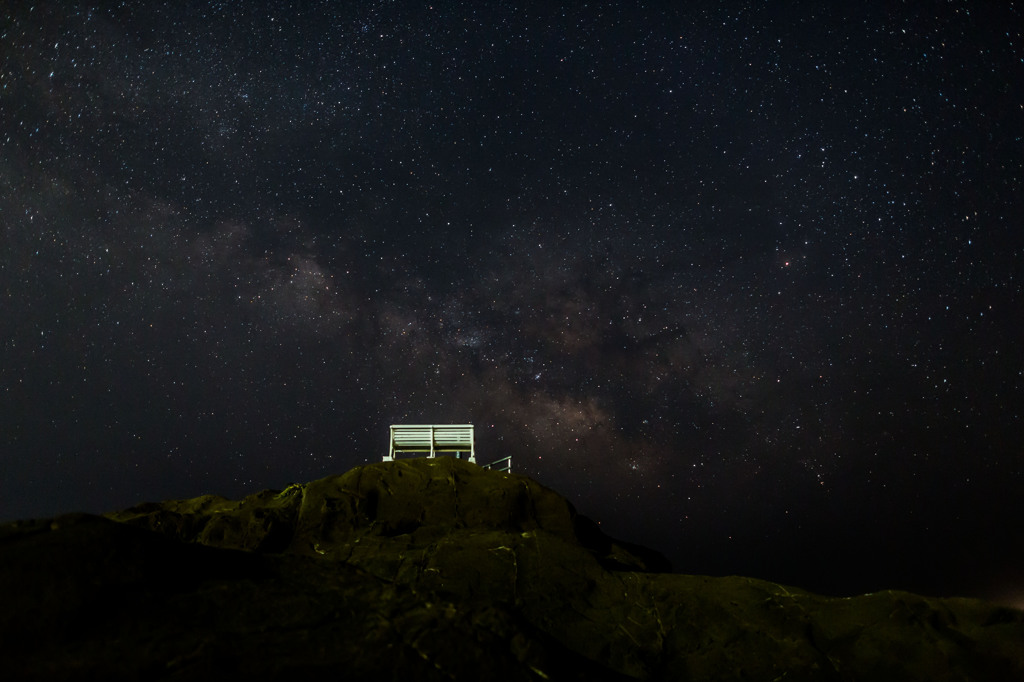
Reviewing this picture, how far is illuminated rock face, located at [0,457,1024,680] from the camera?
12.5 feet

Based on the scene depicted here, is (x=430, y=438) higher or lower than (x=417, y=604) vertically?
higher

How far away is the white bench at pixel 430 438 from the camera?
1564 centimetres

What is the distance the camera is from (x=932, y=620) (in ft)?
27.0

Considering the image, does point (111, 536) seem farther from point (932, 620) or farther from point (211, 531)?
point (932, 620)

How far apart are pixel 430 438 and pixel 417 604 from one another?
11.2 m

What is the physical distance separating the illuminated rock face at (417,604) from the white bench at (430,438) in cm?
279

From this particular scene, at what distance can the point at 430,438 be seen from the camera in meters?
15.7

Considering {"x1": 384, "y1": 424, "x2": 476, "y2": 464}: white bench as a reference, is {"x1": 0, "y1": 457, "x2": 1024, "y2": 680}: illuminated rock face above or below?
below

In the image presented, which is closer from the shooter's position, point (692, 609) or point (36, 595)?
point (36, 595)

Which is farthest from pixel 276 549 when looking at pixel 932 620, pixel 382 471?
pixel 932 620

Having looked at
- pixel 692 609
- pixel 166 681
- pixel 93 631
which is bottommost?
pixel 692 609

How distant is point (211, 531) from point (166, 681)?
7.26 meters

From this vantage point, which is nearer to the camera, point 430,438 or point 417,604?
point 417,604

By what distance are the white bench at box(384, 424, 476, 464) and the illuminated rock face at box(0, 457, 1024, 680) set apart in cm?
279
